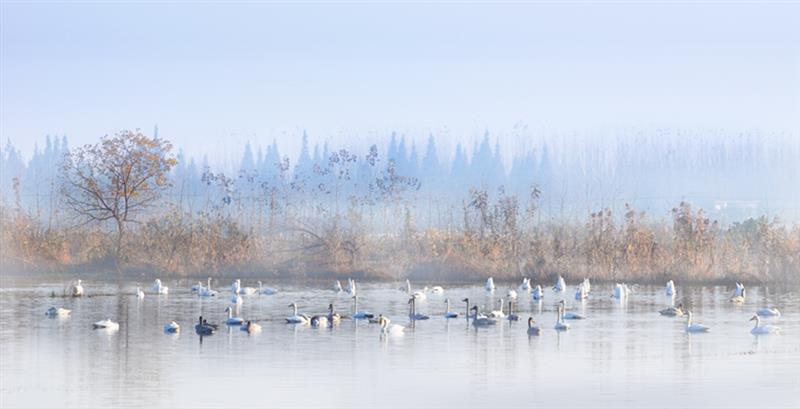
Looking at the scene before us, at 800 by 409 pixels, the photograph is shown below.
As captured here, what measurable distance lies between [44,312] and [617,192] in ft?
236

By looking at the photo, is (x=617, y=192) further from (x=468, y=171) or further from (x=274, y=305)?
(x=274, y=305)

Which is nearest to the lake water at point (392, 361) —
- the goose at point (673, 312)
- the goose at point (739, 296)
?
the goose at point (673, 312)

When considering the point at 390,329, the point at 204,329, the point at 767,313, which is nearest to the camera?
the point at 204,329

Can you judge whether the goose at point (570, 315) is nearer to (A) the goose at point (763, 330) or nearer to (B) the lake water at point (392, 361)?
(B) the lake water at point (392, 361)

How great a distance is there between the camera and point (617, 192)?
332ft

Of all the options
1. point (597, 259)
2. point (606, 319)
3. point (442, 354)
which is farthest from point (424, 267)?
point (442, 354)

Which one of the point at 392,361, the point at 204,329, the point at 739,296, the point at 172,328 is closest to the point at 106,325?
the point at 172,328

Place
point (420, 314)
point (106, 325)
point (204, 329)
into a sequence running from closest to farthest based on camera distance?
point (204, 329)
point (106, 325)
point (420, 314)

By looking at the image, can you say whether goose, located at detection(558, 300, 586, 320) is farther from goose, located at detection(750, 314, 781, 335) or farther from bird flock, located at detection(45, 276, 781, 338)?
goose, located at detection(750, 314, 781, 335)

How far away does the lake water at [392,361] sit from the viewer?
20.1m

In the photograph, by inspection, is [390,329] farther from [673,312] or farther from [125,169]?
[125,169]

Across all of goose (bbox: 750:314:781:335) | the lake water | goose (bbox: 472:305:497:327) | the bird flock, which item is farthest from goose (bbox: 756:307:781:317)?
goose (bbox: 472:305:497:327)

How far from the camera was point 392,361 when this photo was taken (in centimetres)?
2438

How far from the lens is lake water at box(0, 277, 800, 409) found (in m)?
20.1
